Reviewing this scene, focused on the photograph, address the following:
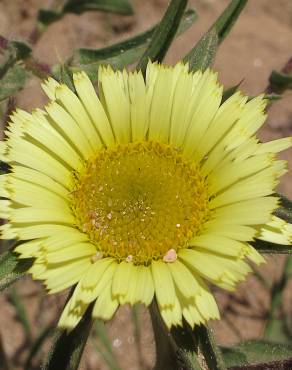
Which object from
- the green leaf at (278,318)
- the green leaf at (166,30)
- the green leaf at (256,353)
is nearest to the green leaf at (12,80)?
the green leaf at (166,30)

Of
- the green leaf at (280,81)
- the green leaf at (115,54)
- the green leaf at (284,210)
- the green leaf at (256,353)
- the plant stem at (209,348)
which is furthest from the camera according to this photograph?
the green leaf at (115,54)

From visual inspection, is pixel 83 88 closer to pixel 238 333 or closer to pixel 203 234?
pixel 203 234

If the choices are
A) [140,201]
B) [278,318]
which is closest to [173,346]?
[140,201]

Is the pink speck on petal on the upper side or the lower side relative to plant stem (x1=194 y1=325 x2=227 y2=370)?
upper

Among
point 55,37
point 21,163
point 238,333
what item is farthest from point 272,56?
point 21,163

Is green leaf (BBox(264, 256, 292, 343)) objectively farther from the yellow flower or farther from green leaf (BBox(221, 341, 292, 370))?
the yellow flower

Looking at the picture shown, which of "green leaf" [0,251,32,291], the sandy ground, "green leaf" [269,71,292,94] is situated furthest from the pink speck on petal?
the sandy ground

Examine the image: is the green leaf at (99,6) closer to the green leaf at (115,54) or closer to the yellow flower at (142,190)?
the green leaf at (115,54)
